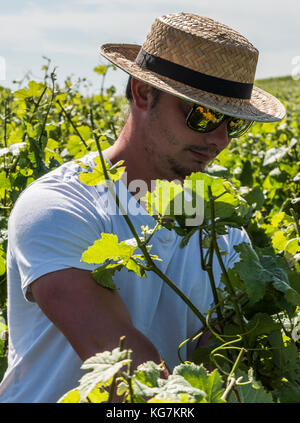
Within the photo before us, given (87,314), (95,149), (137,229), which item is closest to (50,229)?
(87,314)

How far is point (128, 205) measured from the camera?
2225mm

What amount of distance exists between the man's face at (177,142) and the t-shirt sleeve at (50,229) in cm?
39

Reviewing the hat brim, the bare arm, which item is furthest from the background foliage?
the bare arm

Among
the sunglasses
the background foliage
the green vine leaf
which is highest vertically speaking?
the green vine leaf

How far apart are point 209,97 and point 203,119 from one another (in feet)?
0.31

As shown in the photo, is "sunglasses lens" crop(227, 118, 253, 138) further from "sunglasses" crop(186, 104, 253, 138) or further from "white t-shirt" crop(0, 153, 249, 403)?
"white t-shirt" crop(0, 153, 249, 403)

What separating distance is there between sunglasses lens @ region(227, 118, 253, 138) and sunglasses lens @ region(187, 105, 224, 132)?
3.8 inches

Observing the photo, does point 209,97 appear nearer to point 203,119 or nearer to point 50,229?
point 203,119

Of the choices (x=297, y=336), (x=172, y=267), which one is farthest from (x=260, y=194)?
(x=297, y=336)

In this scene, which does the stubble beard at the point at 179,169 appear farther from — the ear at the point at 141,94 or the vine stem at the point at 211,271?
the vine stem at the point at 211,271

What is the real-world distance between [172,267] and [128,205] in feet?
0.88

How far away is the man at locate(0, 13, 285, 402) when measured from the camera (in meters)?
1.72

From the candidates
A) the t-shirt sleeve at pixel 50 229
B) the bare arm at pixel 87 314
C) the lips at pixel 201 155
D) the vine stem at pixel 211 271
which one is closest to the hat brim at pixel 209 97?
the lips at pixel 201 155
